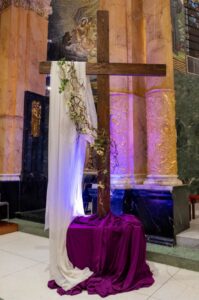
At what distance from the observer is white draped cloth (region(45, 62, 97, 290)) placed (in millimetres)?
2650

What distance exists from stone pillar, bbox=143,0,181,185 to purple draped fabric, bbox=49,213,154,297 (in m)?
1.16

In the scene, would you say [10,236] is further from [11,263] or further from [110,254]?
[110,254]

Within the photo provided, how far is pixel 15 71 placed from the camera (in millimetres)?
6062

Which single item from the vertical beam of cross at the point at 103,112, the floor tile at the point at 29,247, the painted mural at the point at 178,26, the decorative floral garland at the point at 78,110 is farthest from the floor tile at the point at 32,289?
the painted mural at the point at 178,26

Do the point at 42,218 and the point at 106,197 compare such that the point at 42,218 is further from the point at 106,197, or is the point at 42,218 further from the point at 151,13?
the point at 151,13

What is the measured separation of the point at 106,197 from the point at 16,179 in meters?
3.63

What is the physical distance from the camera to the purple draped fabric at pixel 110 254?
250 centimetres

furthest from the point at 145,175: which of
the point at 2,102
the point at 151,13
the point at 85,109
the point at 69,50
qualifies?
the point at 69,50

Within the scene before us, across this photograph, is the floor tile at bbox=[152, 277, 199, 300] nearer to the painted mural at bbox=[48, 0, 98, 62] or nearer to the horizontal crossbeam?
the horizontal crossbeam

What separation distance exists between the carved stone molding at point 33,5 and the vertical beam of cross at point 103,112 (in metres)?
4.29

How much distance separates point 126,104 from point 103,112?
116 cm

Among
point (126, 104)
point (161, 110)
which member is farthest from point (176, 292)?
point (126, 104)

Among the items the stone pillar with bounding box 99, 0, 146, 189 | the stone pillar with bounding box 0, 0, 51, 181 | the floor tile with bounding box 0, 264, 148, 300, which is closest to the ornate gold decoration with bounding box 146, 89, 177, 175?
the stone pillar with bounding box 99, 0, 146, 189

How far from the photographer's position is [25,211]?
590 centimetres
